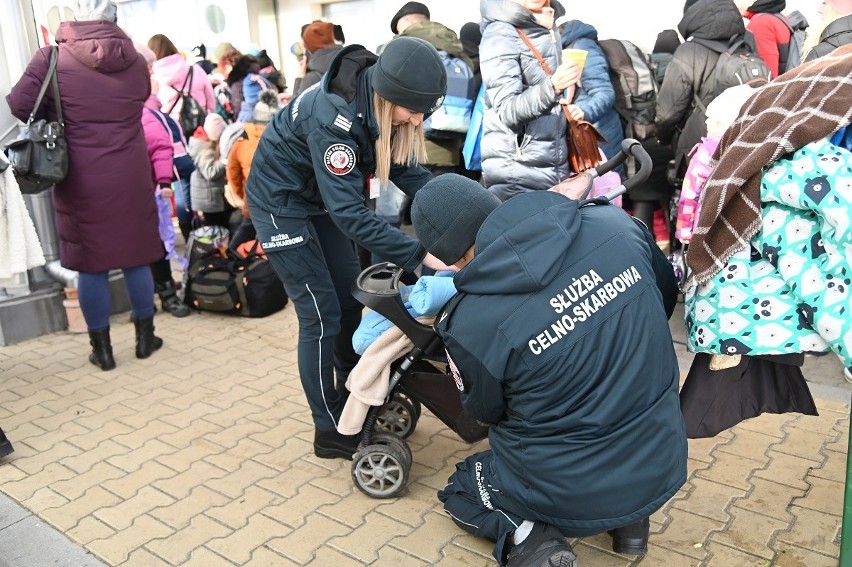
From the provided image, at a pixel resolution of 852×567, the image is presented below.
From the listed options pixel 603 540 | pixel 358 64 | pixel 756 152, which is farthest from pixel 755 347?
pixel 358 64

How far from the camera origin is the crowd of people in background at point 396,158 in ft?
8.02

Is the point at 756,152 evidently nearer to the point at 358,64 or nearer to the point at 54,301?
the point at 358,64

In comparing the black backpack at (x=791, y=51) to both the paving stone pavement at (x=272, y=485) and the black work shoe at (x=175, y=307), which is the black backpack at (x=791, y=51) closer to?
the paving stone pavement at (x=272, y=485)

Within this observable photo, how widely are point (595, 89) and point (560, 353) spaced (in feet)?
10.0

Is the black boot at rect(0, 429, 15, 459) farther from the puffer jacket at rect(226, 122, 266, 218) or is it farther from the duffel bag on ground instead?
the puffer jacket at rect(226, 122, 266, 218)

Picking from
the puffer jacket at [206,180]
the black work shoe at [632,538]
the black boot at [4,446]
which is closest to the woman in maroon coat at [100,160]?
the black boot at [4,446]

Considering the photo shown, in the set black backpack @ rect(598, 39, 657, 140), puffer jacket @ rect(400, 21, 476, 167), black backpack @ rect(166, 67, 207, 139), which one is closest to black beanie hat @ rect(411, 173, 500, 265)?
puffer jacket @ rect(400, 21, 476, 167)

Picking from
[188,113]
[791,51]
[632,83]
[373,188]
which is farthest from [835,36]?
[188,113]

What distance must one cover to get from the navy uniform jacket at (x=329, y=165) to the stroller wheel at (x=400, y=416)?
810mm

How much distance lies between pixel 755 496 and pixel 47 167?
3884 mm

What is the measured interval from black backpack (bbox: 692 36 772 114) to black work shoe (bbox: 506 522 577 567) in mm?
3266

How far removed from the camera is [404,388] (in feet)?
10.3

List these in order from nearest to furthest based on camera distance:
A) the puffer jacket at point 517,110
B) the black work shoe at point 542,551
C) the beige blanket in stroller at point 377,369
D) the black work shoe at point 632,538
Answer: the black work shoe at point 542,551
the black work shoe at point 632,538
the beige blanket in stroller at point 377,369
the puffer jacket at point 517,110

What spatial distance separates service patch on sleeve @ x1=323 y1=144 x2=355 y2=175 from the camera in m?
2.92
